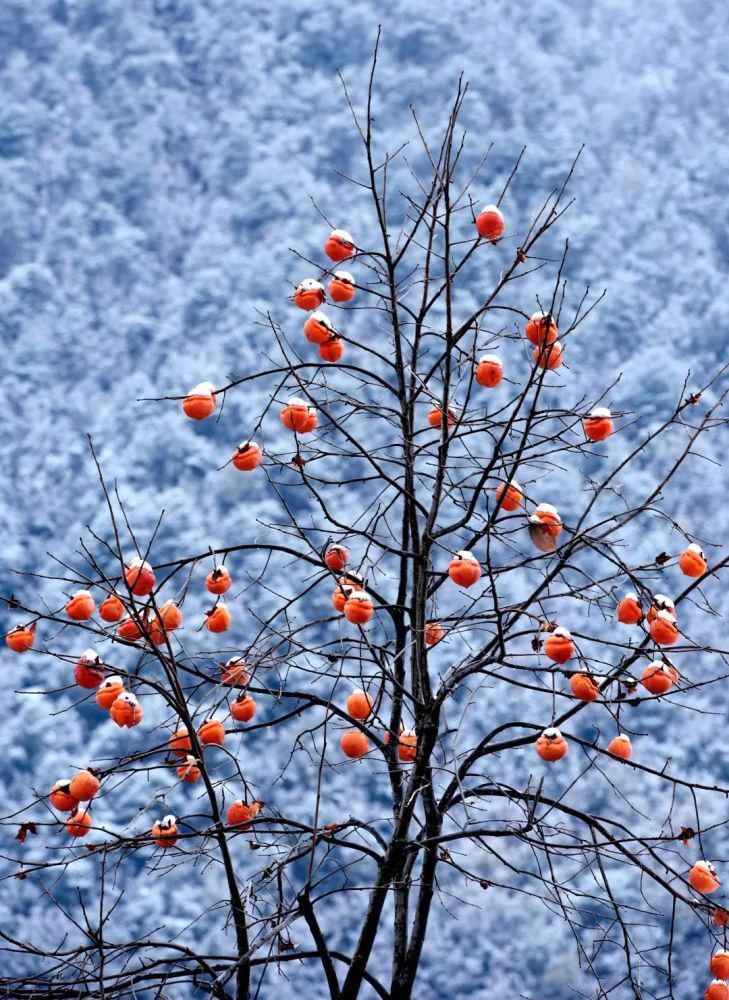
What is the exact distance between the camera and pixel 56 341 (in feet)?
13.8

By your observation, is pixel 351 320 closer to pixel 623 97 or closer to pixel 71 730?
pixel 623 97

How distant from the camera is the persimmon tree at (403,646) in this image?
1.92m

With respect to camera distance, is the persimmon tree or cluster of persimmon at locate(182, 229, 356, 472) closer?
the persimmon tree

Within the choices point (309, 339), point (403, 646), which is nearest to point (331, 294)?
point (309, 339)

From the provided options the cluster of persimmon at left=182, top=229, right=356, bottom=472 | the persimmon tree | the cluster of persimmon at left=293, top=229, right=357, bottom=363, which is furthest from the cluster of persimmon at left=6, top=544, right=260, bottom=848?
the cluster of persimmon at left=293, top=229, right=357, bottom=363

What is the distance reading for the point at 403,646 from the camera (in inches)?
85.8

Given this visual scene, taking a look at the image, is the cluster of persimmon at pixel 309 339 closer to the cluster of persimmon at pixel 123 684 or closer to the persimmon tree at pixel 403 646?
the persimmon tree at pixel 403 646

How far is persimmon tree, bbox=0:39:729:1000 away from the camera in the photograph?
6.31 ft

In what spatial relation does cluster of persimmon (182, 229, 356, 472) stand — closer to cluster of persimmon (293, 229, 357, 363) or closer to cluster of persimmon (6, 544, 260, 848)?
cluster of persimmon (293, 229, 357, 363)

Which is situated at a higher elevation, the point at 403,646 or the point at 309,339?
the point at 309,339

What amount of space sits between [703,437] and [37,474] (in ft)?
7.45

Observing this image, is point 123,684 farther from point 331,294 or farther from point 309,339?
point 331,294

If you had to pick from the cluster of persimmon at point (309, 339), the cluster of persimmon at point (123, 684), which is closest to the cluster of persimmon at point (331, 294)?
the cluster of persimmon at point (309, 339)

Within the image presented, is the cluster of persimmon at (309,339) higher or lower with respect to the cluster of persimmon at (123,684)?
higher
